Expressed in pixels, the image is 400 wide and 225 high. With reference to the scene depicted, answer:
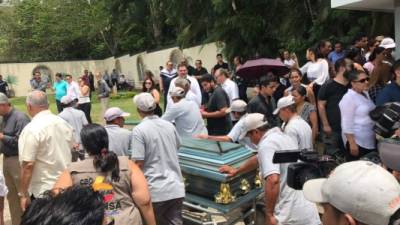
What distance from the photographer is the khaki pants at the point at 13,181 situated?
520 cm

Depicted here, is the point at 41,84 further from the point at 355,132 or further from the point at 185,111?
the point at 355,132

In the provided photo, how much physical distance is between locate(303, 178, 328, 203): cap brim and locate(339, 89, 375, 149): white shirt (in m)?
3.01

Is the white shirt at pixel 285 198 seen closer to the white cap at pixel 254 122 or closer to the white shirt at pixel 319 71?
the white cap at pixel 254 122

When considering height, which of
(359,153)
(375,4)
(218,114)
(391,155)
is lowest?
(359,153)

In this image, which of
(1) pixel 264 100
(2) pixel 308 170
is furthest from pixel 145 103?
(2) pixel 308 170

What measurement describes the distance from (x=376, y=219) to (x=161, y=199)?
8.82ft

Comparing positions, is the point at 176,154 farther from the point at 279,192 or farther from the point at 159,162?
the point at 279,192

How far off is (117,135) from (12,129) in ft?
4.08

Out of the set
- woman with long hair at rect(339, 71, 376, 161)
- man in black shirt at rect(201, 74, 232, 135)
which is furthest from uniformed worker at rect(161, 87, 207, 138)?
woman with long hair at rect(339, 71, 376, 161)

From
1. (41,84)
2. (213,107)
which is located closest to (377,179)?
(213,107)

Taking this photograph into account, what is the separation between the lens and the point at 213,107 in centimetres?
680

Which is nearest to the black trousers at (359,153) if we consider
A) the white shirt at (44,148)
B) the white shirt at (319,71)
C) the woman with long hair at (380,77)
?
the woman with long hair at (380,77)

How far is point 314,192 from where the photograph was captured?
1935mm

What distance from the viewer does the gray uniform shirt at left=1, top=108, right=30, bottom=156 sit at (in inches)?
199
